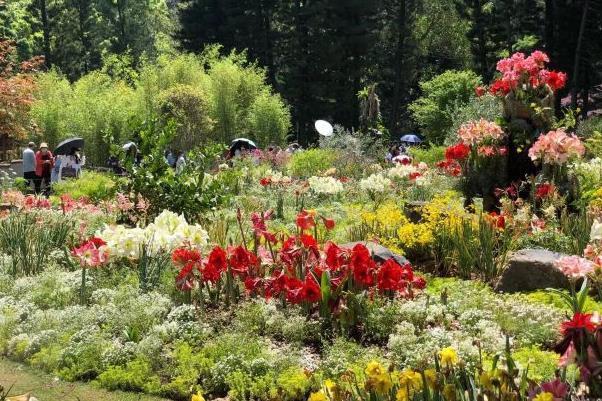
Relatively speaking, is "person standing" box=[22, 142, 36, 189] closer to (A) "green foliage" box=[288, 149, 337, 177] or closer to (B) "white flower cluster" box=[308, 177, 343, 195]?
(A) "green foliage" box=[288, 149, 337, 177]

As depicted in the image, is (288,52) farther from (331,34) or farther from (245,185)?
(245,185)

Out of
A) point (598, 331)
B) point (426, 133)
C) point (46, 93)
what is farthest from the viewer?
point (426, 133)

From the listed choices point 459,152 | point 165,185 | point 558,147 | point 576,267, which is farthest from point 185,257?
point 459,152

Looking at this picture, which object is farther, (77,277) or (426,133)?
(426,133)

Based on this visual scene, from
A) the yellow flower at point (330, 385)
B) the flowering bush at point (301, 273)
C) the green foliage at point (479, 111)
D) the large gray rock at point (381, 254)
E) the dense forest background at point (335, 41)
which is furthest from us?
the dense forest background at point (335, 41)

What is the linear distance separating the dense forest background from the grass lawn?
31.0 metres

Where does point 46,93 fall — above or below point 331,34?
below

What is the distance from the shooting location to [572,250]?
801cm

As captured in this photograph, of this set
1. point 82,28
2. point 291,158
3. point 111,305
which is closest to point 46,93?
point 291,158

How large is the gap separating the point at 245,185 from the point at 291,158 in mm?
4541

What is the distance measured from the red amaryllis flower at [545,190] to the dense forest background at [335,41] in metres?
25.4

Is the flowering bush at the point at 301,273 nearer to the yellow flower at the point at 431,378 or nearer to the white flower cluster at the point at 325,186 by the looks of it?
the yellow flower at the point at 431,378

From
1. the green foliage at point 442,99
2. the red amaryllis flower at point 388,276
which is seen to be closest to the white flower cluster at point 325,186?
the red amaryllis flower at point 388,276

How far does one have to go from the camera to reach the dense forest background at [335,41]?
123 ft
